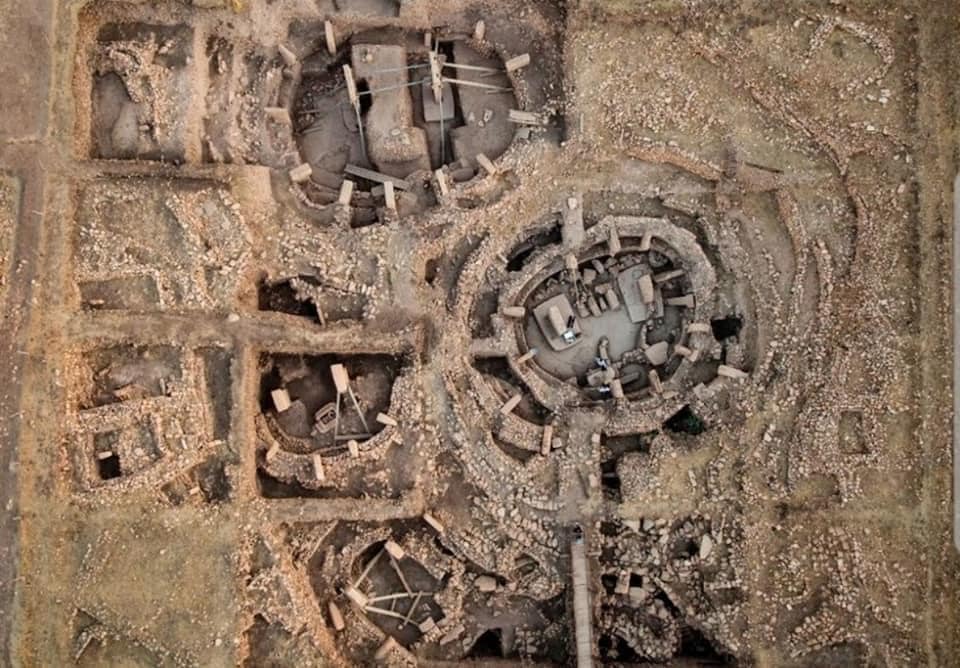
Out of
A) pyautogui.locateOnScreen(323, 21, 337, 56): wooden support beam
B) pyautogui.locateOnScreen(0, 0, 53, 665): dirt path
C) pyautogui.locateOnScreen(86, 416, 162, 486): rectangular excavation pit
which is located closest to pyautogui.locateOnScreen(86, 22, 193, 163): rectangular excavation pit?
pyautogui.locateOnScreen(0, 0, 53, 665): dirt path

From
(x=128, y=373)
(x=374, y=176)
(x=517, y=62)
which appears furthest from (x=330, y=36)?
(x=128, y=373)

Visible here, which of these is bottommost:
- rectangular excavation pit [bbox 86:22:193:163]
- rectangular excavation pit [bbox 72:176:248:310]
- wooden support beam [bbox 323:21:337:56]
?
rectangular excavation pit [bbox 72:176:248:310]

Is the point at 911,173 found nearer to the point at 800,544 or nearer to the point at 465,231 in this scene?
the point at 800,544

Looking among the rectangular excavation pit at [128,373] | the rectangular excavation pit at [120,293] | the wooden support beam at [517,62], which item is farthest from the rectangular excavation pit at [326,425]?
the wooden support beam at [517,62]

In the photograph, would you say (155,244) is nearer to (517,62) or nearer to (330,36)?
(330,36)

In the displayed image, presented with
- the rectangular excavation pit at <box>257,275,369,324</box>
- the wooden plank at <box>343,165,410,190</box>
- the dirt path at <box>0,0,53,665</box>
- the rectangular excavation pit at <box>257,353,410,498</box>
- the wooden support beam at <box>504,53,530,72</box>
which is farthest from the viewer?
the wooden plank at <box>343,165,410,190</box>

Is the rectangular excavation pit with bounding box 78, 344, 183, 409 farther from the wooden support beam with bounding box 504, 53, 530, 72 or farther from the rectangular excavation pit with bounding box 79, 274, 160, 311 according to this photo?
the wooden support beam with bounding box 504, 53, 530, 72

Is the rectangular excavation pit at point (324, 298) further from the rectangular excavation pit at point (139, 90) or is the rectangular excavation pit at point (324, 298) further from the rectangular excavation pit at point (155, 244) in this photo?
the rectangular excavation pit at point (139, 90)

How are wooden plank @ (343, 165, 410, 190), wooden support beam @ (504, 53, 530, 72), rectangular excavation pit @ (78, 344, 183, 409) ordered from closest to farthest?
rectangular excavation pit @ (78, 344, 183, 409)
wooden support beam @ (504, 53, 530, 72)
wooden plank @ (343, 165, 410, 190)
